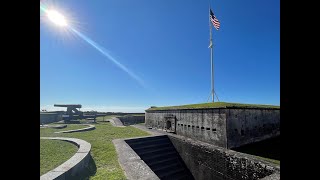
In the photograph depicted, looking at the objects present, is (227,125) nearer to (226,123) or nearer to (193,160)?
(226,123)

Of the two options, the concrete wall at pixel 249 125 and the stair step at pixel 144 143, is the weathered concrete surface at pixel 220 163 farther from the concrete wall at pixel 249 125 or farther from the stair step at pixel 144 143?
the concrete wall at pixel 249 125

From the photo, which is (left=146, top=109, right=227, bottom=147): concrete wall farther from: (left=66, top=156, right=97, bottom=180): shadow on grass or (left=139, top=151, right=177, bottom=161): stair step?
(left=66, top=156, right=97, bottom=180): shadow on grass

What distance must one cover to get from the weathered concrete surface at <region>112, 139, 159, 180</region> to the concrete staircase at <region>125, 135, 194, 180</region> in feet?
7.84

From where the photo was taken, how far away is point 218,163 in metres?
9.41

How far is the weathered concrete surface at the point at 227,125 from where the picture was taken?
35.0ft

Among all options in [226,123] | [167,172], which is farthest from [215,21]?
[167,172]

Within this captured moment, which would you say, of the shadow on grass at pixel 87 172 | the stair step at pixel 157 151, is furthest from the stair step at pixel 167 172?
the shadow on grass at pixel 87 172
